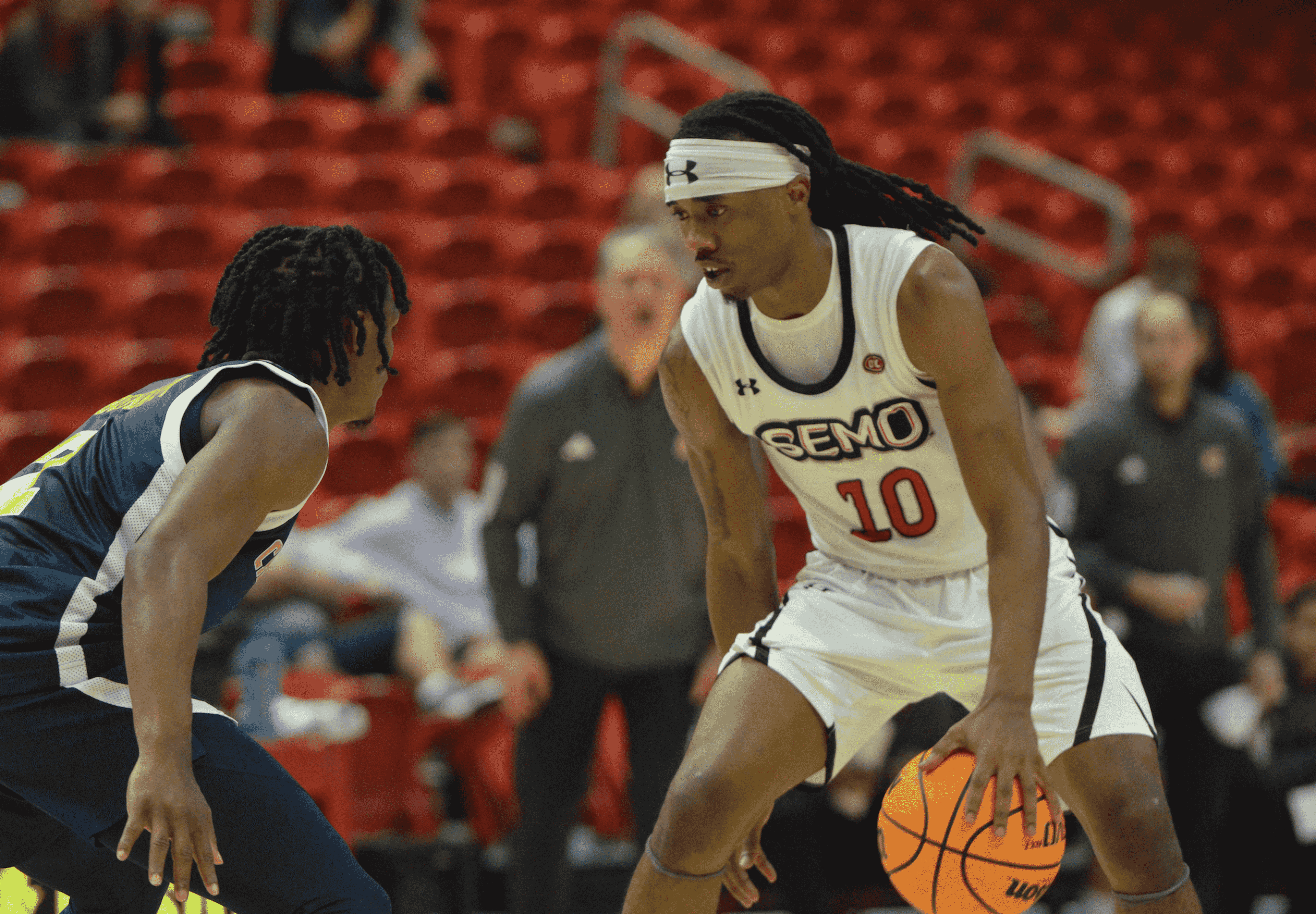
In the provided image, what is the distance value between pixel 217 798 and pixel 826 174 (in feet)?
5.18

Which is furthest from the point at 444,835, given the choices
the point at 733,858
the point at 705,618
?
the point at 733,858

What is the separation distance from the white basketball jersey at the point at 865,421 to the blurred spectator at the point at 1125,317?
3026 mm

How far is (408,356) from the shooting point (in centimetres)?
746

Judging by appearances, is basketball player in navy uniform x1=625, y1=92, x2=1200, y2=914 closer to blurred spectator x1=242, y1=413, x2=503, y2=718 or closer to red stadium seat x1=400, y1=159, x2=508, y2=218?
blurred spectator x1=242, y1=413, x2=503, y2=718

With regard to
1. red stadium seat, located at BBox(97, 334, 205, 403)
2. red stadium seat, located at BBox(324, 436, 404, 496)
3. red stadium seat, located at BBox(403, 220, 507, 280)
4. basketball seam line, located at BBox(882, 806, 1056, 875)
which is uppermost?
red stadium seat, located at BBox(403, 220, 507, 280)

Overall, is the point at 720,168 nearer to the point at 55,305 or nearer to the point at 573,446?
the point at 573,446

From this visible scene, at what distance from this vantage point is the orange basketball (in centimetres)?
253

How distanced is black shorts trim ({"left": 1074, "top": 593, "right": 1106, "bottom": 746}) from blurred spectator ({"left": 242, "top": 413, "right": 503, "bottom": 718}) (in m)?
2.55

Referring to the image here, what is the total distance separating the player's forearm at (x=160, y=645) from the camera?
2.09 meters

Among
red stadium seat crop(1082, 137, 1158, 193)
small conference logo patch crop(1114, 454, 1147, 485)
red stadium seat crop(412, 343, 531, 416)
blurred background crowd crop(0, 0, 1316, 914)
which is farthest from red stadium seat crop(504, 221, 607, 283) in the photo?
red stadium seat crop(1082, 137, 1158, 193)

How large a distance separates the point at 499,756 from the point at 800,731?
2.09 meters

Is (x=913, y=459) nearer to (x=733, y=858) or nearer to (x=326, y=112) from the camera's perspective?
(x=733, y=858)

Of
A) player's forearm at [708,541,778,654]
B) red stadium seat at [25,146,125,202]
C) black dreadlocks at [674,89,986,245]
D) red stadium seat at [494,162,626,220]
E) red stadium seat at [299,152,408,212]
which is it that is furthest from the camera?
red stadium seat at [494,162,626,220]

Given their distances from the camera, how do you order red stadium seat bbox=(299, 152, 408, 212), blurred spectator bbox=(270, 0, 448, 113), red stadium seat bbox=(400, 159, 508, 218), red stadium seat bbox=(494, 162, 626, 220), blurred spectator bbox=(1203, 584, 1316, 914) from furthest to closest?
blurred spectator bbox=(270, 0, 448, 113), red stadium seat bbox=(494, 162, 626, 220), red stadium seat bbox=(400, 159, 508, 218), red stadium seat bbox=(299, 152, 408, 212), blurred spectator bbox=(1203, 584, 1316, 914)
